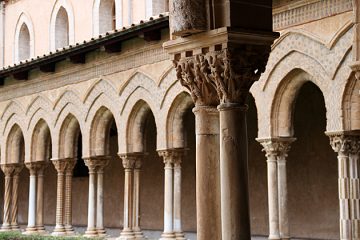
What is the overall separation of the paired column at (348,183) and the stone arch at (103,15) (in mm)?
10035

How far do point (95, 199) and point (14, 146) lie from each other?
5386mm

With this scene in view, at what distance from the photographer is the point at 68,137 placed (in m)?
21.2

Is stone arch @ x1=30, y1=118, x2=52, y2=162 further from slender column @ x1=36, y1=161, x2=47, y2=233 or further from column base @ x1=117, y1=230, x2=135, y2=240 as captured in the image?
column base @ x1=117, y1=230, x2=135, y2=240

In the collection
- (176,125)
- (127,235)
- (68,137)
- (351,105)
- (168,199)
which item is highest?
(68,137)

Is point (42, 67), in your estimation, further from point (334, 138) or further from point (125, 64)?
point (334, 138)

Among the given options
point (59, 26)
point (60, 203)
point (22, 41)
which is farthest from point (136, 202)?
point (22, 41)

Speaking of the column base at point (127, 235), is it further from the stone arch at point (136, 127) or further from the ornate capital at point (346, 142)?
the ornate capital at point (346, 142)

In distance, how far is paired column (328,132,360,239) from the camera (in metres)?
12.8

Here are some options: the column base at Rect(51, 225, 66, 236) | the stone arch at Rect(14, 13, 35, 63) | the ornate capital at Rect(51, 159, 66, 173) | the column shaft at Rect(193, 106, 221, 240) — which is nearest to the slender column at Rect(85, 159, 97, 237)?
the column base at Rect(51, 225, 66, 236)

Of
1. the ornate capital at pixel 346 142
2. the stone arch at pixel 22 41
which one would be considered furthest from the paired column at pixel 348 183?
the stone arch at pixel 22 41

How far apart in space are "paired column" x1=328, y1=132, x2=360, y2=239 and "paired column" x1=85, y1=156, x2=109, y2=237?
790 centimetres

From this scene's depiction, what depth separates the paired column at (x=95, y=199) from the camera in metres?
19.1

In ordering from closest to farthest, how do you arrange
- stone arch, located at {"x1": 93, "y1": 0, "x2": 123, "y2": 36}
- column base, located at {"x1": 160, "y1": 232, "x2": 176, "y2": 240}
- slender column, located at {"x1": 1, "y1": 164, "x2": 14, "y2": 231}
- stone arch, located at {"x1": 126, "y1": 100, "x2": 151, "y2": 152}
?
column base, located at {"x1": 160, "y1": 232, "x2": 176, "y2": 240} < stone arch, located at {"x1": 126, "y1": 100, "x2": 151, "y2": 152} < stone arch, located at {"x1": 93, "y1": 0, "x2": 123, "y2": 36} < slender column, located at {"x1": 1, "y1": 164, "x2": 14, "y2": 231}

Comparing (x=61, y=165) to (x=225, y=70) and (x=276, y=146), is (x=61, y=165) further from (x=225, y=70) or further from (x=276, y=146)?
(x=225, y=70)
